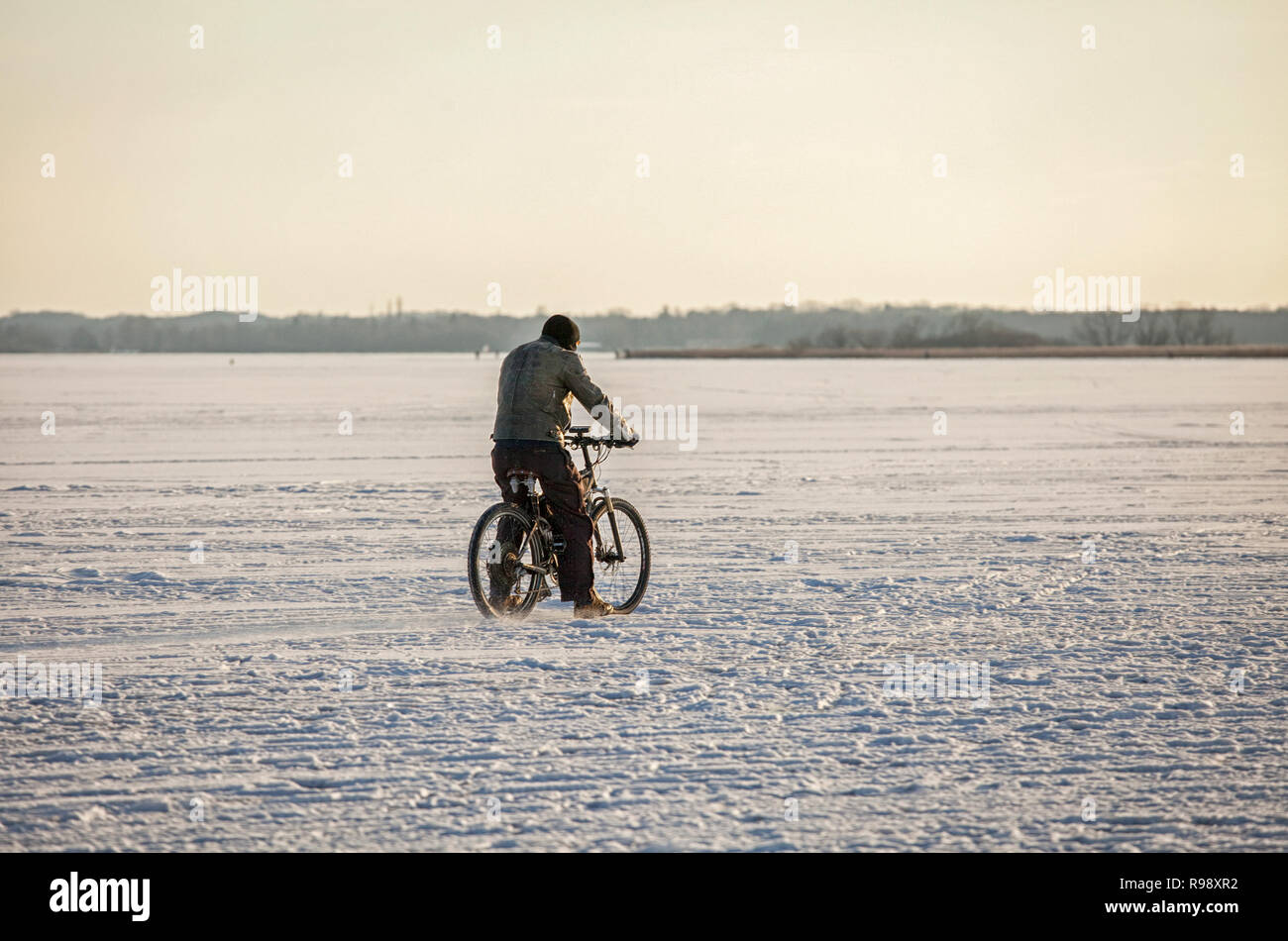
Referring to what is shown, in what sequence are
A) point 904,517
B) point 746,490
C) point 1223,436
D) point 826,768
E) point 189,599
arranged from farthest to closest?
point 1223,436, point 746,490, point 904,517, point 189,599, point 826,768

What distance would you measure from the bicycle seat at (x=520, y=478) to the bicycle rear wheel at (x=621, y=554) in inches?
17.9

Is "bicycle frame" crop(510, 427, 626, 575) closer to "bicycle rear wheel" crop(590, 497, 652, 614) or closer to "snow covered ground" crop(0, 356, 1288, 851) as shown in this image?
"bicycle rear wheel" crop(590, 497, 652, 614)

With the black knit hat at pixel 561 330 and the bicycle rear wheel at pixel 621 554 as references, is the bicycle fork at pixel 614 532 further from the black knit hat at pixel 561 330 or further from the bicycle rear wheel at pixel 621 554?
the black knit hat at pixel 561 330

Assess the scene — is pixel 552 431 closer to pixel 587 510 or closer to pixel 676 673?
Result: pixel 587 510

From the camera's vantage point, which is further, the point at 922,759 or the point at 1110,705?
the point at 1110,705

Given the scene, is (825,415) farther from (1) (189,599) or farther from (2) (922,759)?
(2) (922,759)

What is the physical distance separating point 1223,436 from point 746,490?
12.2 meters

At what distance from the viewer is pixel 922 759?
203 inches

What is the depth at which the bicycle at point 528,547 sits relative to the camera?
7.87 m

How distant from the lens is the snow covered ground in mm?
4488

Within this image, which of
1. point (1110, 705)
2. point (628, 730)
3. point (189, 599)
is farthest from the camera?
point (189, 599)

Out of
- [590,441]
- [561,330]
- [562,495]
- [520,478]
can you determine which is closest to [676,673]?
[562,495]

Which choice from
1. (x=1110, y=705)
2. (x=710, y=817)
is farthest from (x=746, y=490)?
(x=710, y=817)

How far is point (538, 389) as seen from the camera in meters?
7.83
